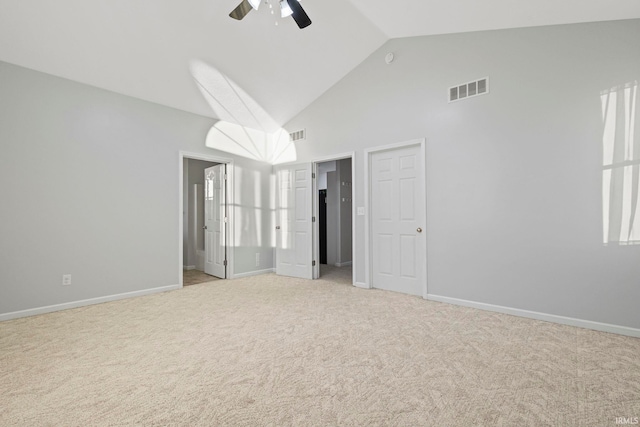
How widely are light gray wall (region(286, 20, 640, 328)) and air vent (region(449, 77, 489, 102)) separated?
62mm

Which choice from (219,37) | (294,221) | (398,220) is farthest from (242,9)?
(294,221)

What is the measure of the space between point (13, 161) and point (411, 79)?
486cm

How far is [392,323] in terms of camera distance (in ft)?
10.1

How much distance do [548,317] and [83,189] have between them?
5542mm

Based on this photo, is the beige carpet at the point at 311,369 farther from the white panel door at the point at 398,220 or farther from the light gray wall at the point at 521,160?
the white panel door at the point at 398,220

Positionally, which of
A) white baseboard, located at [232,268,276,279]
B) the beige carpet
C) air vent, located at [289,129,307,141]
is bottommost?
white baseboard, located at [232,268,276,279]

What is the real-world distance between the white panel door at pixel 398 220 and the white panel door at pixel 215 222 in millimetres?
2718

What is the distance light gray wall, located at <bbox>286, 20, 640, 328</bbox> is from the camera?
9.49 feet

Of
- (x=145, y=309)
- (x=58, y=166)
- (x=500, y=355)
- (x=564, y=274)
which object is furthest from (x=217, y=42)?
(x=564, y=274)

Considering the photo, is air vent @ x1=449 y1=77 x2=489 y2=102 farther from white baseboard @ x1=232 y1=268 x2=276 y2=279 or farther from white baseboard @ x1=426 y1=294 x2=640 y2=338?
white baseboard @ x1=232 y1=268 x2=276 y2=279

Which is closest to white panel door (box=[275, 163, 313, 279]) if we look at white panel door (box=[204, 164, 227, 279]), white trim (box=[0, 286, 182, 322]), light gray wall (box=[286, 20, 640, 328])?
white panel door (box=[204, 164, 227, 279])

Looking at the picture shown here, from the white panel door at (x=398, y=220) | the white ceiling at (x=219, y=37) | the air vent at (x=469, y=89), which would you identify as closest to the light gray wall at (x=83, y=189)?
the white ceiling at (x=219, y=37)

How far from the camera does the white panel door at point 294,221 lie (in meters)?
5.38

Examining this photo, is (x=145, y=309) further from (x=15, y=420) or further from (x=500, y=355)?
(x=500, y=355)
